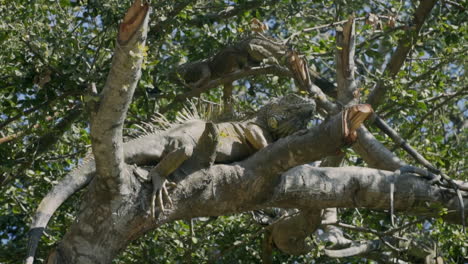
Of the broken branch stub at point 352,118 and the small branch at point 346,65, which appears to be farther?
the small branch at point 346,65

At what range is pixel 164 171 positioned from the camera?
505cm

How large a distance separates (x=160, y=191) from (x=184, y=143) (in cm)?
52

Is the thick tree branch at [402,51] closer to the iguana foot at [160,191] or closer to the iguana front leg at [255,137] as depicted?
the iguana front leg at [255,137]

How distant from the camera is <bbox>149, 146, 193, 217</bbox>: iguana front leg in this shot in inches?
195

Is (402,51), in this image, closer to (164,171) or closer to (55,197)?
(164,171)

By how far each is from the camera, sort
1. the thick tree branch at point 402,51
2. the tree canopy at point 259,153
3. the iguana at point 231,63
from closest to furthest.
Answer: the tree canopy at point 259,153 → the thick tree branch at point 402,51 → the iguana at point 231,63

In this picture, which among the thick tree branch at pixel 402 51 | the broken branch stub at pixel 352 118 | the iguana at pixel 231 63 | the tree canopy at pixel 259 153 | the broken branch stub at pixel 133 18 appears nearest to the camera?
the broken branch stub at pixel 133 18

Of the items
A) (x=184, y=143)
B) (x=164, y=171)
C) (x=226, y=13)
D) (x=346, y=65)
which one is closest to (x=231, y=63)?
(x=226, y=13)

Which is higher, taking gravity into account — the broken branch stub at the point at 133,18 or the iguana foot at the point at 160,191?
the broken branch stub at the point at 133,18

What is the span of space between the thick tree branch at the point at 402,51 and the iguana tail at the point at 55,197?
311cm

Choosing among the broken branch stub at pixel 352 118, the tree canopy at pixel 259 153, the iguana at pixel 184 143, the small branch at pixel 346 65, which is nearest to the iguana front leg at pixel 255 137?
the iguana at pixel 184 143

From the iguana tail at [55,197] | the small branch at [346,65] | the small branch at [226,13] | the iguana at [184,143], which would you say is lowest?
the iguana tail at [55,197]

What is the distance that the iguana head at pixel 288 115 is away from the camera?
6363 mm

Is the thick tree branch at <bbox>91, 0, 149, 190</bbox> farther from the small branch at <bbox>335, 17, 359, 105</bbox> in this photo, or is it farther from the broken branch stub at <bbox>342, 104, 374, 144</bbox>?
the small branch at <bbox>335, 17, 359, 105</bbox>
